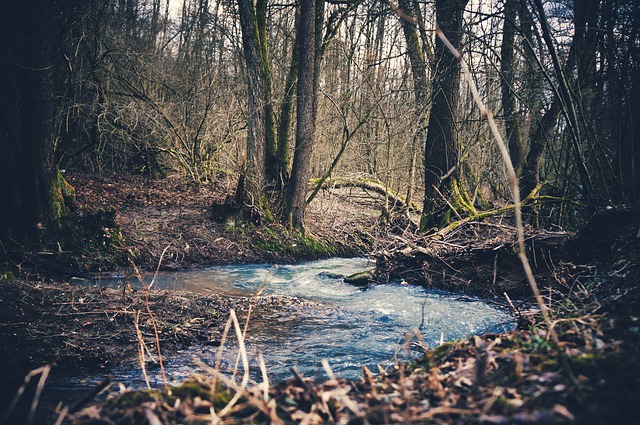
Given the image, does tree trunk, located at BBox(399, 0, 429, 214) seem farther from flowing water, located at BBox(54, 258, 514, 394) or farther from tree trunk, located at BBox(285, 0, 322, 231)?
flowing water, located at BBox(54, 258, 514, 394)

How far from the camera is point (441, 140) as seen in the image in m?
11.0

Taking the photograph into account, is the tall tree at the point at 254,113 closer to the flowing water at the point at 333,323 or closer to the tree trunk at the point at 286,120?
the tree trunk at the point at 286,120

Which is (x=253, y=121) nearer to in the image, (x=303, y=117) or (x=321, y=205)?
(x=303, y=117)

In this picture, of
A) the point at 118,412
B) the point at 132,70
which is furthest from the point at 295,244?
the point at 118,412

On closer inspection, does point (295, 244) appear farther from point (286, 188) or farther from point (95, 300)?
point (95, 300)

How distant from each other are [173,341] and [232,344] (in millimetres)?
730

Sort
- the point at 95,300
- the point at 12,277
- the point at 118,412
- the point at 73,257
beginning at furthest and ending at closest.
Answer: the point at 73,257
the point at 12,277
the point at 95,300
the point at 118,412

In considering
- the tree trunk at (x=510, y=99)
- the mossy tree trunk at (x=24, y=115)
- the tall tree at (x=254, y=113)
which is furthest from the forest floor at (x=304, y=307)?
the tree trunk at (x=510, y=99)

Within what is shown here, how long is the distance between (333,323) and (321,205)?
28.4ft

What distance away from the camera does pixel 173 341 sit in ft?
20.7

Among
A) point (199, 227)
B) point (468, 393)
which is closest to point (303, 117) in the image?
point (199, 227)

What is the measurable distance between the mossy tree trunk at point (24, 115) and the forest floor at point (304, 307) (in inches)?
40.1

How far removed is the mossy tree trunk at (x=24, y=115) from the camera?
969 cm

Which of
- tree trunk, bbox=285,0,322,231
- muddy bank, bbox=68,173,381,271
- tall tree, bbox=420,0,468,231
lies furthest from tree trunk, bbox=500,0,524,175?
tree trunk, bbox=285,0,322,231
